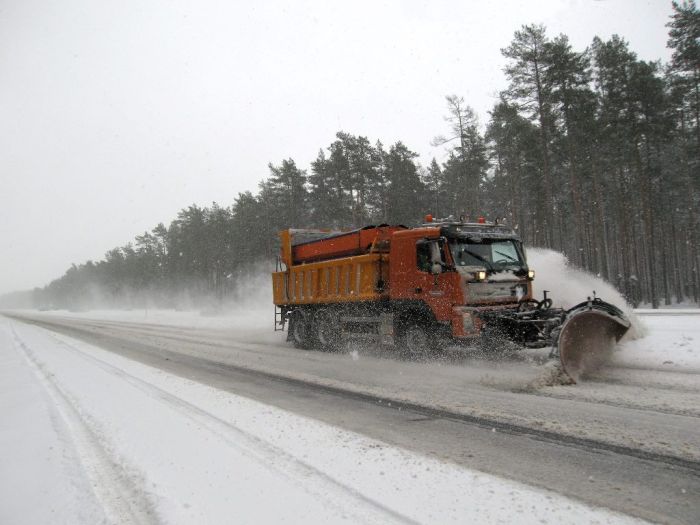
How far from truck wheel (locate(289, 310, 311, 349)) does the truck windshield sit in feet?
20.1

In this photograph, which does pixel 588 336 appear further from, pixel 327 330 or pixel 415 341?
pixel 327 330

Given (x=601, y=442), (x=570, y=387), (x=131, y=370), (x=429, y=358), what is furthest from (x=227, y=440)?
(x=131, y=370)

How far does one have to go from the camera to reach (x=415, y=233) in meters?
10.5

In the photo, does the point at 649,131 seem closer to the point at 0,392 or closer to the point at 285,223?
the point at 285,223

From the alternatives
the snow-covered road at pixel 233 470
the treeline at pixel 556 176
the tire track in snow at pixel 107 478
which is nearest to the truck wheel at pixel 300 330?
the snow-covered road at pixel 233 470

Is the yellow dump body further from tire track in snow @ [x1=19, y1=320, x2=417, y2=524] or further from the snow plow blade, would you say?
tire track in snow @ [x1=19, y1=320, x2=417, y2=524]

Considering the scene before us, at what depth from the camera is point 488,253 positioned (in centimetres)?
998

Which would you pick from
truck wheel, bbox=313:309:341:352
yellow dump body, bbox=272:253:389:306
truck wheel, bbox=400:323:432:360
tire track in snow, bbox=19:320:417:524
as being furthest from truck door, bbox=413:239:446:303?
tire track in snow, bbox=19:320:417:524

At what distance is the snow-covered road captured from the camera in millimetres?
3184

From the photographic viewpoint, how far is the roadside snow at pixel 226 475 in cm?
317

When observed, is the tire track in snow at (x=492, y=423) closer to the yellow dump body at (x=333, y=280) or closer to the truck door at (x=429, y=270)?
the truck door at (x=429, y=270)

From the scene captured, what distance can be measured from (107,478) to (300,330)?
10.7 m

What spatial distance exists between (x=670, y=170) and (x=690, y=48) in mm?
11713

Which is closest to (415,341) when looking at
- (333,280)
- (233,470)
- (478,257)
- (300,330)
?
(478,257)
